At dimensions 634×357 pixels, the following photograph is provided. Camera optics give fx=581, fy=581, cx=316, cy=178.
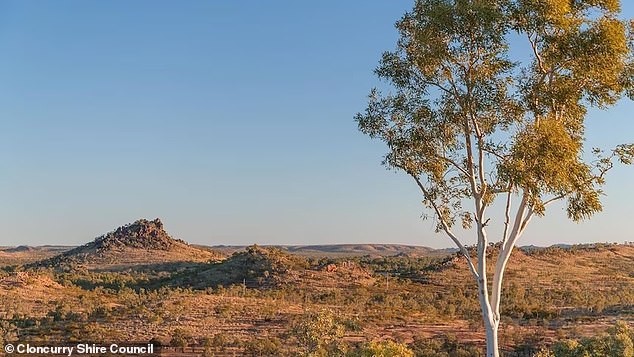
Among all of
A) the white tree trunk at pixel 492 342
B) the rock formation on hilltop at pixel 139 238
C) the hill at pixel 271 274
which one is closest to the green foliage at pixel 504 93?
the white tree trunk at pixel 492 342

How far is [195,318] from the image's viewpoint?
30.3 m

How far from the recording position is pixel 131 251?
9500 centimetres

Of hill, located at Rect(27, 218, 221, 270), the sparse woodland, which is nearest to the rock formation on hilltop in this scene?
hill, located at Rect(27, 218, 221, 270)

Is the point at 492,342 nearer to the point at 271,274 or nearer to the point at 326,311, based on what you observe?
the point at 326,311

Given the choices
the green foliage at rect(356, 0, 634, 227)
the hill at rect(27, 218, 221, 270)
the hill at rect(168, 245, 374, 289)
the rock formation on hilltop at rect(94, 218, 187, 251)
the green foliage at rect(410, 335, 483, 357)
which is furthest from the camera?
the rock formation on hilltop at rect(94, 218, 187, 251)

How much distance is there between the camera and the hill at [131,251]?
87.2m

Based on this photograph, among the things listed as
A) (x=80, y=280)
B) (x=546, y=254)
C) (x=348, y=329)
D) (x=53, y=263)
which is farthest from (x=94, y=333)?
(x=53, y=263)

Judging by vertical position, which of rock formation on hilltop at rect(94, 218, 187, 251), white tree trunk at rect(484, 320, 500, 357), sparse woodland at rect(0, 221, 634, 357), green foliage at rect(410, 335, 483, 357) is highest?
rock formation on hilltop at rect(94, 218, 187, 251)

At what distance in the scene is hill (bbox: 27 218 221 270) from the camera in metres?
87.2

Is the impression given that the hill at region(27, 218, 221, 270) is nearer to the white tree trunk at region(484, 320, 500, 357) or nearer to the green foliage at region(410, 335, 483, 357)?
the green foliage at region(410, 335, 483, 357)

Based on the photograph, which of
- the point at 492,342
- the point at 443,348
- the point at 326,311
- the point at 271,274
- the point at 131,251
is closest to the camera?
the point at 492,342

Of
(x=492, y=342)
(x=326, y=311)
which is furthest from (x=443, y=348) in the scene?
(x=492, y=342)

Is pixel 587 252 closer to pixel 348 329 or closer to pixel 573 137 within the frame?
pixel 348 329

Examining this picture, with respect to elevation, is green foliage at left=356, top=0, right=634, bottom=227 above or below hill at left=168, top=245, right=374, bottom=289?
above
